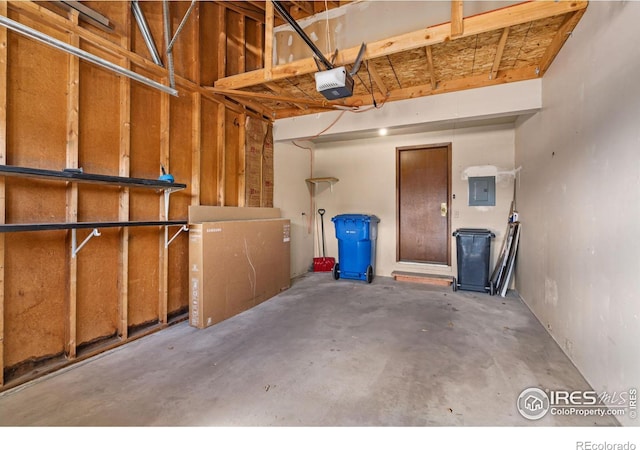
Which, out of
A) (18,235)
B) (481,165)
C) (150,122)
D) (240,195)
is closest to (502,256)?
(481,165)

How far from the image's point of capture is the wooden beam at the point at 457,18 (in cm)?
228

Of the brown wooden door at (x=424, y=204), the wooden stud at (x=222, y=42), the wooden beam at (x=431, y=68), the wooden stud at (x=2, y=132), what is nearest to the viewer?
the wooden stud at (x=2, y=132)

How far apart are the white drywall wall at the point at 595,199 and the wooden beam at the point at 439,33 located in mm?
280

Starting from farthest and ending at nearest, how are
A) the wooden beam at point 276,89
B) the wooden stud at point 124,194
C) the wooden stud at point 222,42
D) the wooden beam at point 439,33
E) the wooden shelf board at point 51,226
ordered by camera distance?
the wooden stud at point 222,42, the wooden beam at point 276,89, the wooden stud at point 124,194, the wooden beam at point 439,33, the wooden shelf board at point 51,226

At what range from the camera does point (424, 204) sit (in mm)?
5094

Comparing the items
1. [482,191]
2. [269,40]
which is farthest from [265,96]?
[482,191]

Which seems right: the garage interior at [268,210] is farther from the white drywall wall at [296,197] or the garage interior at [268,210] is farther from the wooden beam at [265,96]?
the white drywall wall at [296,197]

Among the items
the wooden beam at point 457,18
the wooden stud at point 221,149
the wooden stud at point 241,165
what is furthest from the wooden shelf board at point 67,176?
the wooden beam at point 457,18

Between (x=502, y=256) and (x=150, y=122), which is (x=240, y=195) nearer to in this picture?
(x=150, y=122)

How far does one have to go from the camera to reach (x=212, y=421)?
60.9 inches

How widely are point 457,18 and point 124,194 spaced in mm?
3283

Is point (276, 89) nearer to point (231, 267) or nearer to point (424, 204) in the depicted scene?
point (231, 267)

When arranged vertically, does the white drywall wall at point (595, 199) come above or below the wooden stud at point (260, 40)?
below

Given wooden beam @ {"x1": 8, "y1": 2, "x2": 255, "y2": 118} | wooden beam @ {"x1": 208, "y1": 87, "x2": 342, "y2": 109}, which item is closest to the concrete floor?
wooden beam @ {"x1": 8, "y1": 2, "x2": 255, "y2": 118}
